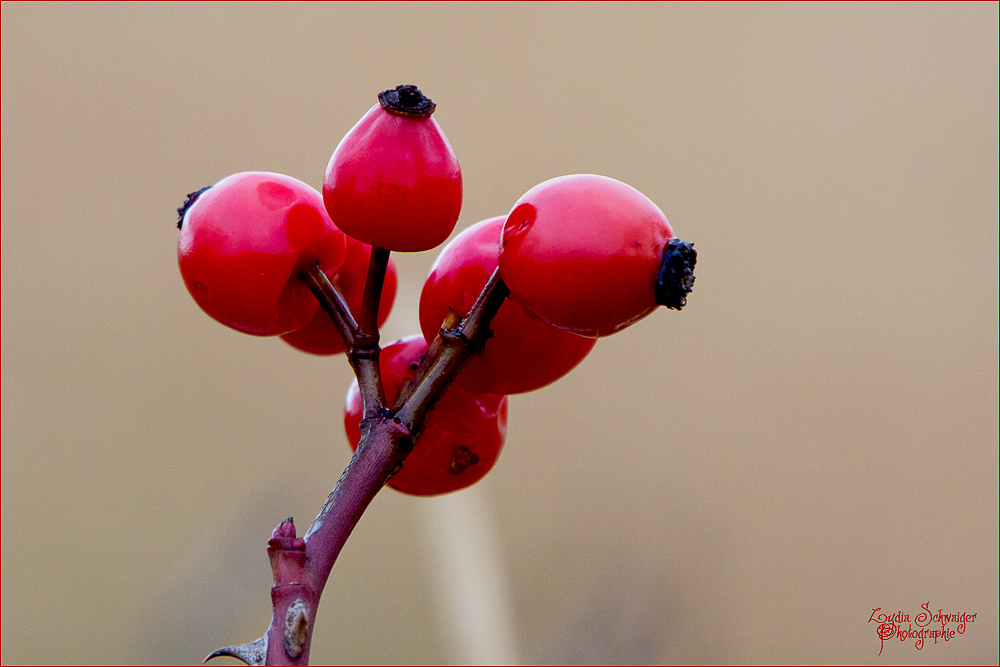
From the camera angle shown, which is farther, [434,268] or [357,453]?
[434,268]

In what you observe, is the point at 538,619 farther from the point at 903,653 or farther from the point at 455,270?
the point at 455,270

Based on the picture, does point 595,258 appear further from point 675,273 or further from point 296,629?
point 296,629

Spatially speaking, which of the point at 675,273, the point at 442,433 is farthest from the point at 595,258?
the point at 442,433

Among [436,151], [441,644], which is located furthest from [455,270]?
[441,644]

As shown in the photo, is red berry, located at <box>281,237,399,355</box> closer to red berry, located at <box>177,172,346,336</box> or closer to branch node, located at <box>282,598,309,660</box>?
red berry, located at <box>177,172,346,336</box>

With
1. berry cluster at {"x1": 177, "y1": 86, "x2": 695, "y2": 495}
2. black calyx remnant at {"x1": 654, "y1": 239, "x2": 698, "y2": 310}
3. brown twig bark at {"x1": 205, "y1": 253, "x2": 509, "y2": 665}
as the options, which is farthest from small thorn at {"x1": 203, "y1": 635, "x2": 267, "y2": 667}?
black calyx remnant at {"x1": 654, "y1": 239, "x2": 698, "y2": 310}

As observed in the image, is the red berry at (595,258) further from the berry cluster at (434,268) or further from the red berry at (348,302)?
the red berry at (348,302)
